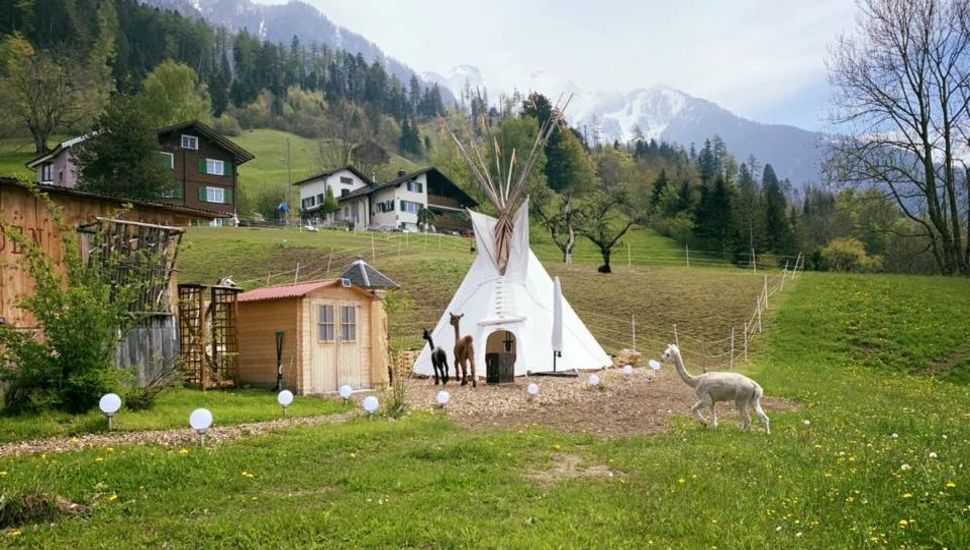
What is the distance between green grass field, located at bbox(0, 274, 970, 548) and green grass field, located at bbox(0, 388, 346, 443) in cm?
171

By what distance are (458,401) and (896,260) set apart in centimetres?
5434

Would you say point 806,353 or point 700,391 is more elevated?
point 700,391

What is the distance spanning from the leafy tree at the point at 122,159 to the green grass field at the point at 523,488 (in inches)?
1330

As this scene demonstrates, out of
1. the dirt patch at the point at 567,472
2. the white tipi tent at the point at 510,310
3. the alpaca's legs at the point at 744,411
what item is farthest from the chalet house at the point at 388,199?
the dirt patch at the point at 567,472

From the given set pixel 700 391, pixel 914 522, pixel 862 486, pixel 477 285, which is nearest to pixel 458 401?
pixel 700 391

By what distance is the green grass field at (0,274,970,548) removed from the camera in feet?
16.1

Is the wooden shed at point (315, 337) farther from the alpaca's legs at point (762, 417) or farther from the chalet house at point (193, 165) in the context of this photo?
the chalet house at point (193, 165)

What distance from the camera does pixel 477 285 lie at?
19562 mm

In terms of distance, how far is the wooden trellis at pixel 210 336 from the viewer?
47.2 ft

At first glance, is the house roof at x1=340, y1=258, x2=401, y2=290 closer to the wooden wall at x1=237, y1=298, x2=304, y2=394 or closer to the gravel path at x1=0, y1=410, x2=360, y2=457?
the wooden wall at x1=237, y1=298, x2=304, y2=394

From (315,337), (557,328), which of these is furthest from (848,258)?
(315,337)

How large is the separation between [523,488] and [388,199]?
2290 inches

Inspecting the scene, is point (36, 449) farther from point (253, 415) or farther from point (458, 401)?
point (458, 401)

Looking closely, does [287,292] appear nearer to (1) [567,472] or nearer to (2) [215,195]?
(1) [567,472]
